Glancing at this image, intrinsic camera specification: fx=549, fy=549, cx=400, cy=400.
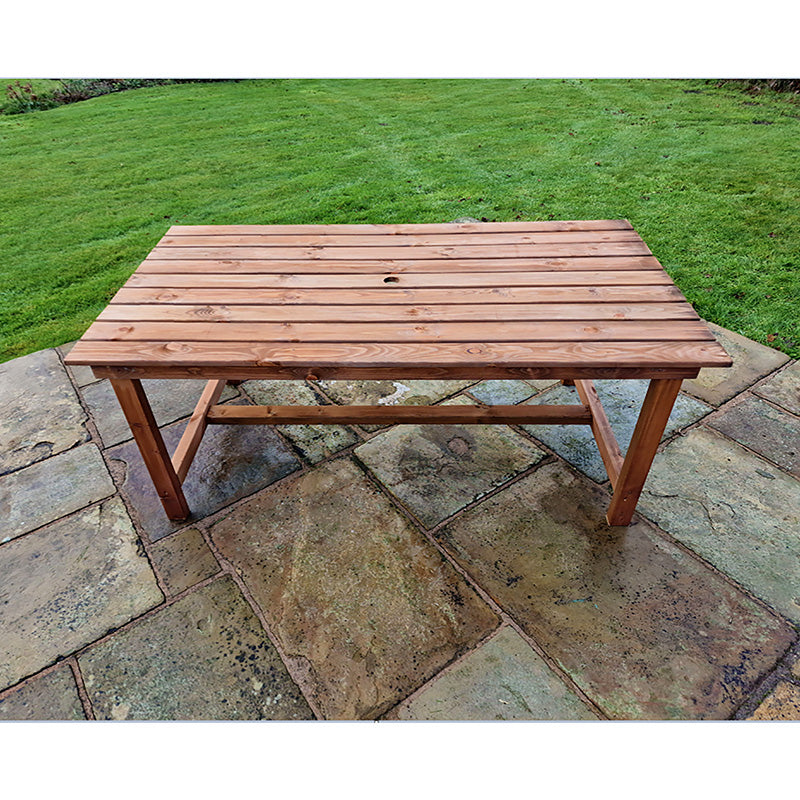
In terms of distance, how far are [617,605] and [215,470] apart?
1605mm

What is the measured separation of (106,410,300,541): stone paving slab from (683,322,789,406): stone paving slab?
193 cm

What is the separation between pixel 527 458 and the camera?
2.30m

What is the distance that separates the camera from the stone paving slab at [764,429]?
2254mm

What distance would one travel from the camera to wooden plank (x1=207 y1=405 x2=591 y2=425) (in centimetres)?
218

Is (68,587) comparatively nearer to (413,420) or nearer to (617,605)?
(413,420)

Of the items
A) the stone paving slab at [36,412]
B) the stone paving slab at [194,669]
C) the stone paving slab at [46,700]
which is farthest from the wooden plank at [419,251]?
the stone paving slab at [46,700]

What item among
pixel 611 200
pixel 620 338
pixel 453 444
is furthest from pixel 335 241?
pixel 611 200

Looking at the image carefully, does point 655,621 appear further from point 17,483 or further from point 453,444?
point 17,483

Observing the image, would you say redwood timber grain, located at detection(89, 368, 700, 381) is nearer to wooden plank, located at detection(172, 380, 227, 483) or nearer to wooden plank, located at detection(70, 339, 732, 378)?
wooden plank, located at detection(70, 339, 732, 378)

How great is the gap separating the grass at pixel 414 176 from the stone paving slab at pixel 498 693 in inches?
88.1

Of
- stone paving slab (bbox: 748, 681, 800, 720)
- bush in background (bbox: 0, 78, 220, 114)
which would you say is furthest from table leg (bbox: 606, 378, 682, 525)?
bush in background (bbox: 0, 78, 220, 114)

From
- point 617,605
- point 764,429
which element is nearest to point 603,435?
point 617,605

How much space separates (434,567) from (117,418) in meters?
1.68

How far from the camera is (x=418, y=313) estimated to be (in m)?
1.75
